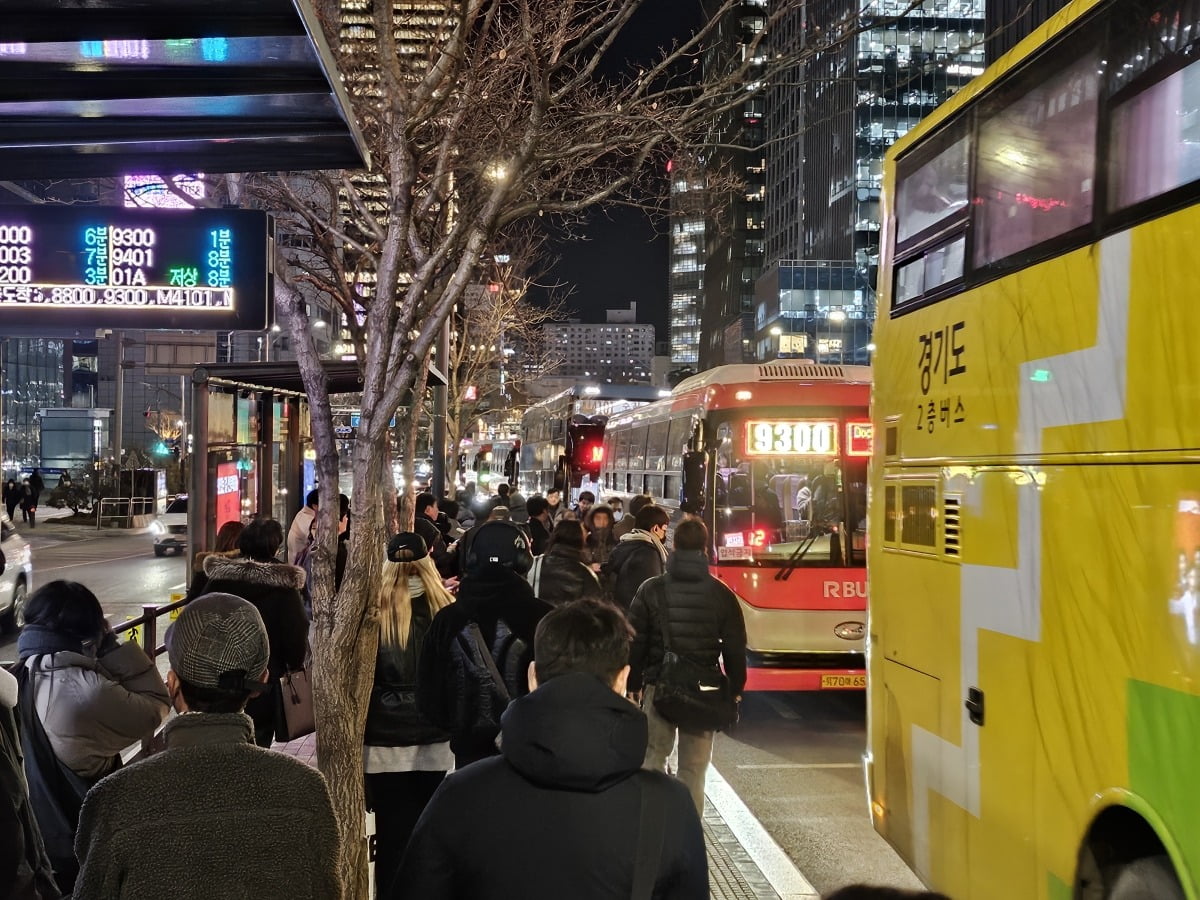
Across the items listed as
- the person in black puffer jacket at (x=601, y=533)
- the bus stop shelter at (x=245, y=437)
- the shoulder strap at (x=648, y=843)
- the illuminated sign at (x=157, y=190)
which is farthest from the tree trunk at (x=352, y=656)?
the person in black puffer jacket at (x=601, y=533)

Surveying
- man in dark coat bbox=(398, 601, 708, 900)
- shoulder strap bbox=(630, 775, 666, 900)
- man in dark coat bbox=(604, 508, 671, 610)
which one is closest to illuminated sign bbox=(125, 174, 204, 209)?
man in dark coat bbox=(604, 508, 671, 610)

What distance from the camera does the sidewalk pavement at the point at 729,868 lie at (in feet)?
19.4

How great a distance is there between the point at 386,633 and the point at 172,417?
243 feet

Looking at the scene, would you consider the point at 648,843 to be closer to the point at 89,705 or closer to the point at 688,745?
the point at 89,705

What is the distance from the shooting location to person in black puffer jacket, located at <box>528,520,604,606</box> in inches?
296

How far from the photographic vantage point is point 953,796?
4.98 m

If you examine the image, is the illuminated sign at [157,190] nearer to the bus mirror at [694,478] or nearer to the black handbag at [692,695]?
the bus mirror at [694,478]

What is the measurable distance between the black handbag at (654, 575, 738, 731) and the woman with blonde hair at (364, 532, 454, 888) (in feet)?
5.24

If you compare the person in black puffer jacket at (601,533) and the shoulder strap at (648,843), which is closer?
the shoulder strap at (648,843)

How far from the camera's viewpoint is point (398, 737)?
17.3 feet

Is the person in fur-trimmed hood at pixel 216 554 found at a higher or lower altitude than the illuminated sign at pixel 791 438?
lower

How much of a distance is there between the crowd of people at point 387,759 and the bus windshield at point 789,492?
20.4 feet

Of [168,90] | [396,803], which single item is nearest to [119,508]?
[396,803]

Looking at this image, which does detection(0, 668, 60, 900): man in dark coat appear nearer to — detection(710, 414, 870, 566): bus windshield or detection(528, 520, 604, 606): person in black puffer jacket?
detection(528, 520, 604, 606): person in black puffer jacket
